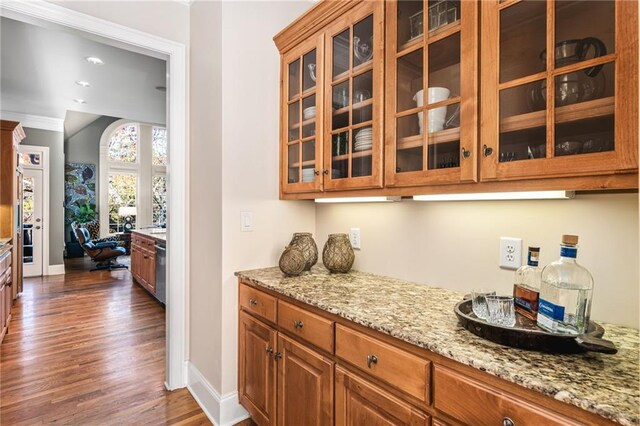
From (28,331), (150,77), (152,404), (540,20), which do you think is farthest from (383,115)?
(28,331)

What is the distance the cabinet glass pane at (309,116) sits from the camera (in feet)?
6.17

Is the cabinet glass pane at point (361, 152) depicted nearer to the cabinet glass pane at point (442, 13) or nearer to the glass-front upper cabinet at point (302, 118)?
the glass-front upper cabinet at point (302, 118)

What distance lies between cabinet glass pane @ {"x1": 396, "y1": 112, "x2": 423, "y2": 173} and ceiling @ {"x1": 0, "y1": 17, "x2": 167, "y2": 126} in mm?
2496

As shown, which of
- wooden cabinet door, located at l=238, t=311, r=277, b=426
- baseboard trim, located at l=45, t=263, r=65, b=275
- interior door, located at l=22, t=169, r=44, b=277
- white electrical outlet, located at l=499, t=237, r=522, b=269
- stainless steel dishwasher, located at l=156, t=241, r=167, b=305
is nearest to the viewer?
white electrical outlet, located at l=499, t=237, r=522, b=269

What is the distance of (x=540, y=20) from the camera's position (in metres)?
1.03

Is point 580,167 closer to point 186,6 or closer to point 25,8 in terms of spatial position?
point 186,6

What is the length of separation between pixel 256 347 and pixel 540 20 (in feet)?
6.14

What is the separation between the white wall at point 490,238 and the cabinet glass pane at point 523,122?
338 millimetres

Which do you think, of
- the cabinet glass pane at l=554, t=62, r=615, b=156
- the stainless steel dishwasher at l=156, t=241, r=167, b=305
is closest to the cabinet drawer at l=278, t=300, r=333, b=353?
the cabinet glass pane at l=554, t=62, r=615, b=156

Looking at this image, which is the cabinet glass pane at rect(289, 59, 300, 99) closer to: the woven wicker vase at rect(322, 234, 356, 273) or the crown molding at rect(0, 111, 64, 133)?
the woven wicker vase at rect(322, 234, 356, 273)

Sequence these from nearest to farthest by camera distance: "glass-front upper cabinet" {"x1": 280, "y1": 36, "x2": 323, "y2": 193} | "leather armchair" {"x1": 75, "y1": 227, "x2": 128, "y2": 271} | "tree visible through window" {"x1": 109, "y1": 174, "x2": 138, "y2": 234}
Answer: "glass-front upper cabinet" {"x1": 280, "y1": 36, "x2": 323, "y2": 193}, "leather armchair" {"x1": 75, "y1": 227, "x2": 128, "y2": 271}, "tree visible through window" {"x1": 109, "y1": 174, "x2": 138, "y2": 234}

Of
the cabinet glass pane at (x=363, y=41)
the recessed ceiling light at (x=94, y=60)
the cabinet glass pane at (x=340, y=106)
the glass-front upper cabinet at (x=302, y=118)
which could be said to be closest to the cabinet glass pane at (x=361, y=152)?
the cabinet glass pane at (x=340, y=106)

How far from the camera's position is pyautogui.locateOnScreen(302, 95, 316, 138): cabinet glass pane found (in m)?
1.88

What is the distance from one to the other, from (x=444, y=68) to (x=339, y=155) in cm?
65
